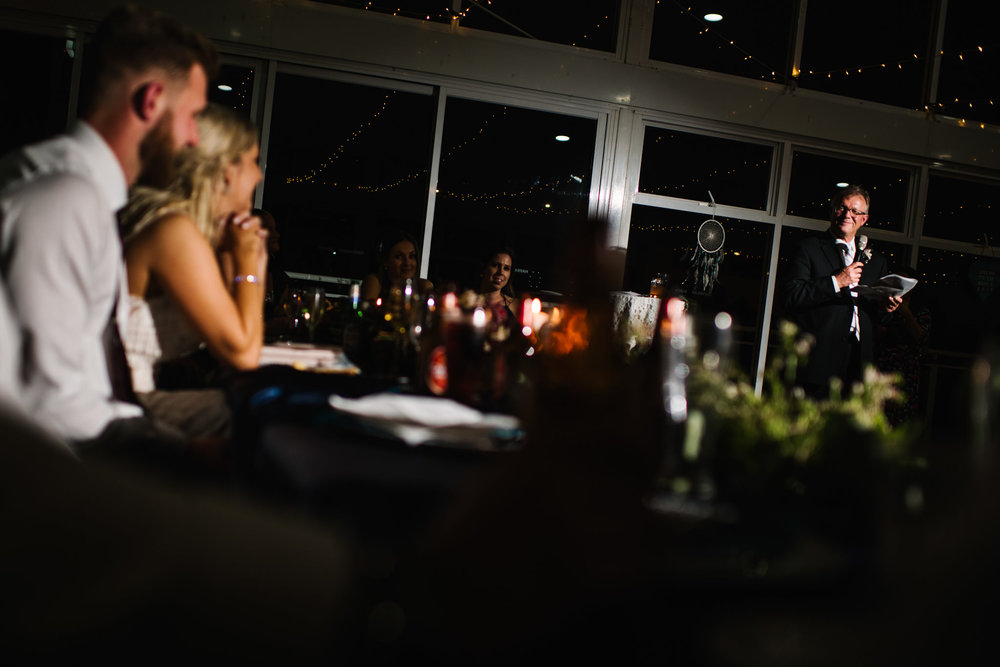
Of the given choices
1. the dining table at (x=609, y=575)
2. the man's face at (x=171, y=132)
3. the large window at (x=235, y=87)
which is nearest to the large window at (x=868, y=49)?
the large window at (x=235, y=87)

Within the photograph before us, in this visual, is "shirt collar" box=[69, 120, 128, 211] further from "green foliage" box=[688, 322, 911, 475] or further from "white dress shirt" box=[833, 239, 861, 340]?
"white dress shirt" box=[833, 239, 861, 340]

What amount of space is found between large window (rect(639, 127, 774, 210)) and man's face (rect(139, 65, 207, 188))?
5050 millimetres

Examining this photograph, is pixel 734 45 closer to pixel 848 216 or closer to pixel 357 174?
pixel 848 216

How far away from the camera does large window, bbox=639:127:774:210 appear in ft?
21.1

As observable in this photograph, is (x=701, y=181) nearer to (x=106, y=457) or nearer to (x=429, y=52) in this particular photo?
(x=429, y=52)

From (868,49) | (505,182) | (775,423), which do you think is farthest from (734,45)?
(775,423)

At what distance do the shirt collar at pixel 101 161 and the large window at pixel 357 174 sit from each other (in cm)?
404

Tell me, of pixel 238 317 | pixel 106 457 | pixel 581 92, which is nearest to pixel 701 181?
pixel 581 92

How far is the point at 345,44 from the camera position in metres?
5.69

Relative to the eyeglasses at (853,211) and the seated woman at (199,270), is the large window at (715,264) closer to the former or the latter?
the eyeglasses at (853,211)

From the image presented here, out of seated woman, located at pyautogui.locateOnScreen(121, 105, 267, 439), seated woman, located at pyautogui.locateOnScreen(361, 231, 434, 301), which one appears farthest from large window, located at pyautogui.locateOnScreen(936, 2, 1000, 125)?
seated woman, located at pyautogui.locateOnScreen(121, 105, 267, 439)

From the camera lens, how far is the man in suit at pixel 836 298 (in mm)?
4117

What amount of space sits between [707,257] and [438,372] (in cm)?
566

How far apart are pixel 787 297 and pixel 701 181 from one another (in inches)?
103
